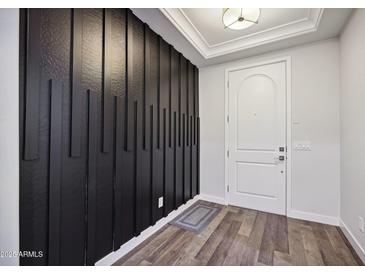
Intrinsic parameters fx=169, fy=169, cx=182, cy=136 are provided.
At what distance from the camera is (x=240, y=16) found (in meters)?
1.73

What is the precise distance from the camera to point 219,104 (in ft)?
10.1

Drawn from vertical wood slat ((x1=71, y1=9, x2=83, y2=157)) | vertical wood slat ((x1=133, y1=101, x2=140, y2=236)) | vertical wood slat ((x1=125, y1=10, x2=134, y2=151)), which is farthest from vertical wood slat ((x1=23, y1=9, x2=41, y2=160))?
vertical wood slat ((x1=133, y1=101, x2=140, y2=236))

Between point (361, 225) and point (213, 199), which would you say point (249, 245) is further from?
point (213, 199)

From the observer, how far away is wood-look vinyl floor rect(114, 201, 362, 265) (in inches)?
62.9

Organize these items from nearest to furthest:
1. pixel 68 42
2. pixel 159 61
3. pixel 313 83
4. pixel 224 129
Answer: pixel 68 42, pixel 159 61, pixel 313 83, pixel 224 129

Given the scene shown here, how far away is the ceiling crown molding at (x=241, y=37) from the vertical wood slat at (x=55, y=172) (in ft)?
4.32

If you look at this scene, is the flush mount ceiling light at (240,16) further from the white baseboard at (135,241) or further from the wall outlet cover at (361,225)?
the white baseboard at (135,241)

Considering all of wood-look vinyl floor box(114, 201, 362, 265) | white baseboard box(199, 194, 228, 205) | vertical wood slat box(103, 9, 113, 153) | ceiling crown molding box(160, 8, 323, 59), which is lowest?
wood-look vinyl floor box(114, 201, 362, 265)

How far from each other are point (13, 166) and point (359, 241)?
114 inches

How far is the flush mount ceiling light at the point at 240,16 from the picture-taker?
5.62 feet

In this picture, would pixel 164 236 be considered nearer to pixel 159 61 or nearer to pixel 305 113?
pixel 159 61

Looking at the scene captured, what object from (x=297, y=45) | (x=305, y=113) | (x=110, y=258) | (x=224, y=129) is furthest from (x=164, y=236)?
(x=297, y=45)

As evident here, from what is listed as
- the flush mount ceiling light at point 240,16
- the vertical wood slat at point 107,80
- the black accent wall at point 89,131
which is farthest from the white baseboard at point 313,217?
the vertical wood slat at point 107,80

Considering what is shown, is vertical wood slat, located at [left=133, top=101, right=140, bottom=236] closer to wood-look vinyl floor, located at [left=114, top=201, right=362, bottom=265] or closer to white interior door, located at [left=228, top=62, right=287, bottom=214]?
wood-look vinyl floor, located at [left=114, top=201, right=362, bottom=265]
